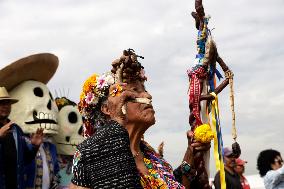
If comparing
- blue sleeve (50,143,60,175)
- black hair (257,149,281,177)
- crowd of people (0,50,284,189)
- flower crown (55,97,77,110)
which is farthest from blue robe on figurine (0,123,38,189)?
crowd of people (0,50,284,189)

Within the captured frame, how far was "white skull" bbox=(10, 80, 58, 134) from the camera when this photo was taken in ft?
21.8

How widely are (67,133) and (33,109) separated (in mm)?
755

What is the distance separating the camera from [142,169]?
8.55 feet

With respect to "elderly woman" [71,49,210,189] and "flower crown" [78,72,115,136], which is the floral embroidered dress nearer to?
"elderly woman" [71,49,210,189]

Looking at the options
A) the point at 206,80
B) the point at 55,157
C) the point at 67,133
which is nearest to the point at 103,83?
the point at 206,80

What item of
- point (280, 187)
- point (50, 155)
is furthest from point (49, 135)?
point (280, 187)

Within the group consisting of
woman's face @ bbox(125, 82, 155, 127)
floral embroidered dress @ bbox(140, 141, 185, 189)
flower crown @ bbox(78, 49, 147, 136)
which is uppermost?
flower crown @ bbox(78, 49, 147, 136)

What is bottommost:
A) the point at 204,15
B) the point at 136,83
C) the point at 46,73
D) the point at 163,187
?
→ the point at 163,187

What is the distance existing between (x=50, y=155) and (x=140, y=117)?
4.29m

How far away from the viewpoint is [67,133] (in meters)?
7.28

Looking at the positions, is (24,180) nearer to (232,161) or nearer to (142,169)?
(232,161)

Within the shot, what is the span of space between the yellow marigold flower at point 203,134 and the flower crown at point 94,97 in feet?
1.79

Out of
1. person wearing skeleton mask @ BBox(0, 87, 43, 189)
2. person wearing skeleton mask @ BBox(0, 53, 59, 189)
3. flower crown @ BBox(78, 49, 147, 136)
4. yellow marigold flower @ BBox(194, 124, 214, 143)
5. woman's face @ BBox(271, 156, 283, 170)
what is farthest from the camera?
person wearing skeleton mask @ BBox(0, 53, 59, 189)

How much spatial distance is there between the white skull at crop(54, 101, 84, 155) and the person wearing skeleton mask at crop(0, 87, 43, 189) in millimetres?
1342
